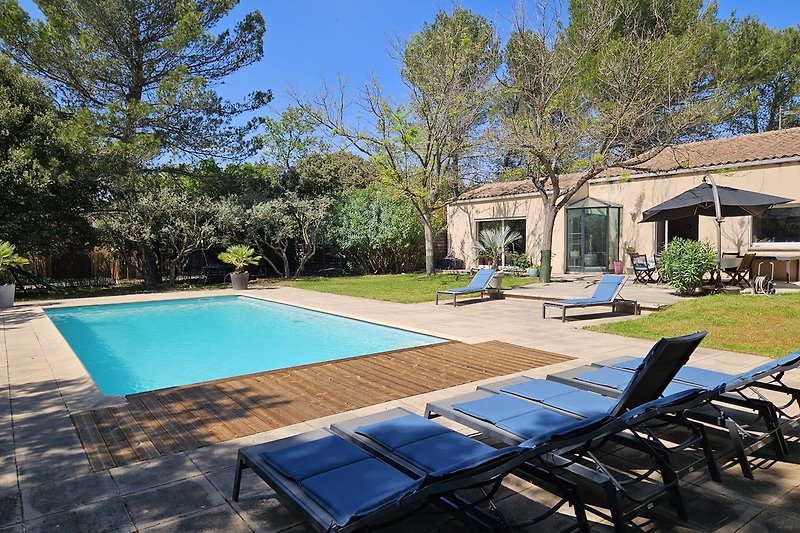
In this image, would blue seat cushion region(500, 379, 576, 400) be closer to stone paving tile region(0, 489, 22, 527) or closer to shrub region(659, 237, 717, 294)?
stone paving tile region(0, 489, 22, 527)

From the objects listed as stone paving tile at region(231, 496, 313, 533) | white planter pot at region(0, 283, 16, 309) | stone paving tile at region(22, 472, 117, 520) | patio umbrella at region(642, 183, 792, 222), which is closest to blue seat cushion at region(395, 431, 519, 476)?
stone paving tile at region(231, 496, 313, 533)

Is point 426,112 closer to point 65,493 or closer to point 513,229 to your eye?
point 513,229

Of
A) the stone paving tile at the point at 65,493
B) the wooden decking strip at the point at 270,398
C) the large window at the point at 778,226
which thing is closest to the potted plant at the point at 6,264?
the wooden decking strip at the point at 270,398

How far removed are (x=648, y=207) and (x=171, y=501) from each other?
1928 centimetres

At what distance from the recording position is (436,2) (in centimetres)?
1942

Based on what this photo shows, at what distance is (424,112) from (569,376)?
1586 centimetres

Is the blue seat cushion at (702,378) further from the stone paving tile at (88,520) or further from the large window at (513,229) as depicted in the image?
the large window at (513,229)

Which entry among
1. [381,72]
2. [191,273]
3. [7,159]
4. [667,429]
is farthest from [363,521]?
[191,273]

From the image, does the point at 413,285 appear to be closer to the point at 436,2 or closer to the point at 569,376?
the point at 436,2

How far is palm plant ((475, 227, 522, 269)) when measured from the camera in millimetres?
21469

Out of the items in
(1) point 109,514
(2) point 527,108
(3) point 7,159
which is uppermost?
(2) point 527,108

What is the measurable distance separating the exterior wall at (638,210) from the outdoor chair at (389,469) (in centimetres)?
1547

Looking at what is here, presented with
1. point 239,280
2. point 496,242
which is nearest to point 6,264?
point 239,280

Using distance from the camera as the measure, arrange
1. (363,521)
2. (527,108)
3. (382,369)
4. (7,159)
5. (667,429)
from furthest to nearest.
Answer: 1. (527,108)
2. (7,159)
3. (382,369)
4. (667,429)
5. (363,521)
